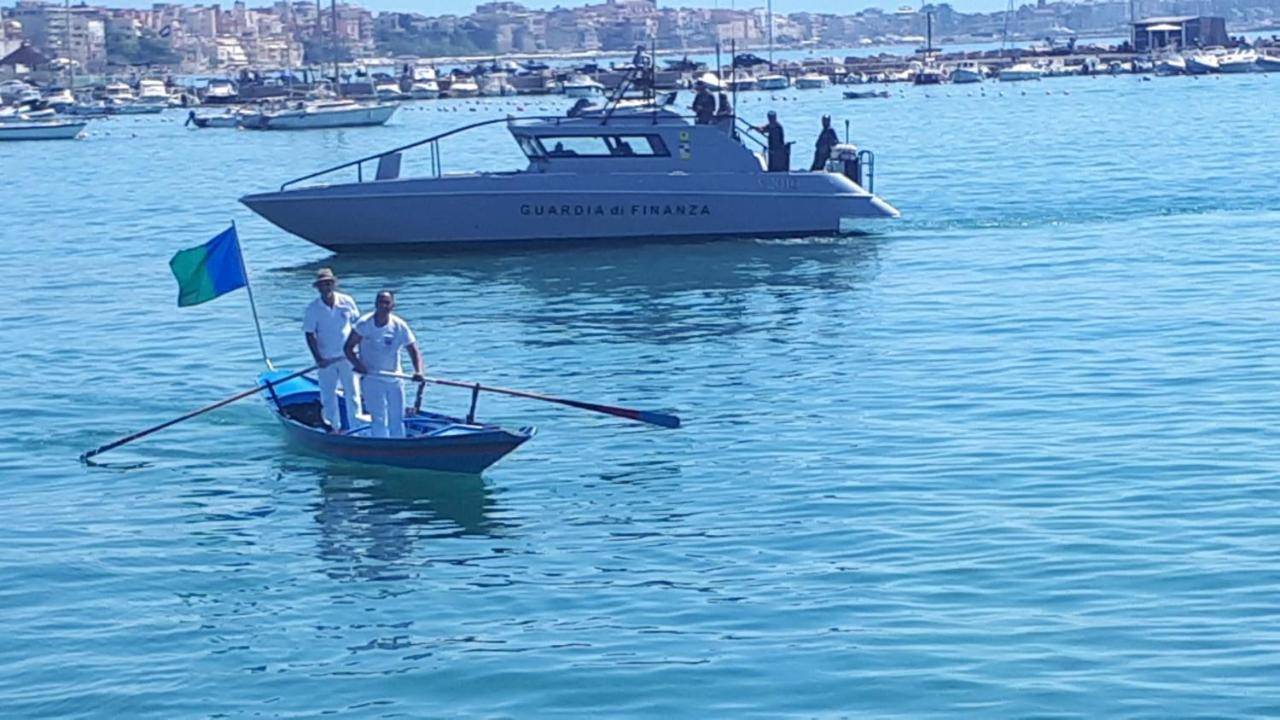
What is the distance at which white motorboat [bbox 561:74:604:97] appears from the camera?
415 feet

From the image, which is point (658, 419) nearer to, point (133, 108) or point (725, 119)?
point (725, 119)

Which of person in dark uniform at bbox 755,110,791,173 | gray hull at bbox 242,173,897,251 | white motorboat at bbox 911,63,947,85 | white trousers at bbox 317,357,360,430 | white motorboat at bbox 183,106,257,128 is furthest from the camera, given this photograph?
white motorboat at bbox 911,63,947,85

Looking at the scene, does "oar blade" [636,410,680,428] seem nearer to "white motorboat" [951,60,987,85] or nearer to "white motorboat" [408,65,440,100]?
"white motorboat" [408,65,440,100]

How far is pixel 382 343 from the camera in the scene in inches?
786

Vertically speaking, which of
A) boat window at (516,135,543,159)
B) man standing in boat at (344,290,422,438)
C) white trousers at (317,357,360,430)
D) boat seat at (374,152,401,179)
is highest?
boat window at (516,135,543,159)

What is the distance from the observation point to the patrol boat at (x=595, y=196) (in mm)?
37125

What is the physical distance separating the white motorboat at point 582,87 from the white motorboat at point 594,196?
283 feet

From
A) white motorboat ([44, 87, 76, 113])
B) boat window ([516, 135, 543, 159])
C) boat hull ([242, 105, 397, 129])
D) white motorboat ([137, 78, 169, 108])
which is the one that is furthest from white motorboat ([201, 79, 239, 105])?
boat window ([516, 135, 543, 159])

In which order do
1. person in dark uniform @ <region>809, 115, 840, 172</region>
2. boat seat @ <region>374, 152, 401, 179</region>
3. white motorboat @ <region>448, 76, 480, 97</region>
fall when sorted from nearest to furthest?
boat seat @ <region>374, 152, 401, 179</region>
person in dark uniform @ <region>809, 115, 840, 172</region>
white motorboat @ <region>448, 76, 480, 97</region>

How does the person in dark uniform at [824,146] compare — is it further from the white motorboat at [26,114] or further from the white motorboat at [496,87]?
the white motorboat at [496,87]

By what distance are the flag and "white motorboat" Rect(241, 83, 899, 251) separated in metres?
14.1

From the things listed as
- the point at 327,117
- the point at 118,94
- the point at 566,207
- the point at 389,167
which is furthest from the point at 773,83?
the point at 566,207

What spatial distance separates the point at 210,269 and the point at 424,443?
14.8 ft

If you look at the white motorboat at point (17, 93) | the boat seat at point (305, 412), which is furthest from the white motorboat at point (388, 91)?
the boat seat at point (305, 412)
